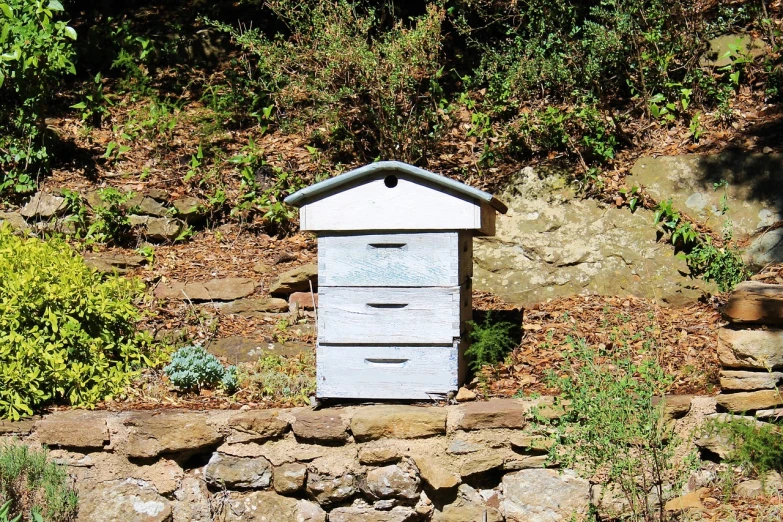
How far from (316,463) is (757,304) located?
2367 mm

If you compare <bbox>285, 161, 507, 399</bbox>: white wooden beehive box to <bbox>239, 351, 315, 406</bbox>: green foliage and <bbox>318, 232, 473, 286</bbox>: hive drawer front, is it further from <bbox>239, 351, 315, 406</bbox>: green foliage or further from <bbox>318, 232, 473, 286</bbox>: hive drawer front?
A: <bbox>239, 351, 315, 406</bbox>: green foliage

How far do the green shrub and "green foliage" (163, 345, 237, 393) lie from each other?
328mm

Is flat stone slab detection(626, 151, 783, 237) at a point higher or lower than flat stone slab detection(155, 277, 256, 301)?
higher

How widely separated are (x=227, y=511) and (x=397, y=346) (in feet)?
4.23

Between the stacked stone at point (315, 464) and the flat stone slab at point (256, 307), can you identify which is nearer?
the stacked stone at point (315, 464)

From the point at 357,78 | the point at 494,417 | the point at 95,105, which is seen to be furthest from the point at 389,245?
the point at 95,105

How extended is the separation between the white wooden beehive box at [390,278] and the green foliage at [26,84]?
9.46 ft

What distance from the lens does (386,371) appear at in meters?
4.41

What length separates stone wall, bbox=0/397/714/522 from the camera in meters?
4.34

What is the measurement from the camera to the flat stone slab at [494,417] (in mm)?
4301

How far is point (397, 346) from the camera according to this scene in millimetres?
4383

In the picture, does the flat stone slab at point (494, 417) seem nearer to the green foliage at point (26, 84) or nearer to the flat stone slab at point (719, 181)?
the flat stone slab at point (719, 181)

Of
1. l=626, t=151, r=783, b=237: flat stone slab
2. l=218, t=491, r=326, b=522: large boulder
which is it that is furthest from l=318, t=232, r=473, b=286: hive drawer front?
l=626, t=151, r=783, b=237: flat stone slab

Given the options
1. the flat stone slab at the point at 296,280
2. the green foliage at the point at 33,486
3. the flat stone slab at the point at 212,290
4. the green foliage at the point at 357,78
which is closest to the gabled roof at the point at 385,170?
the flat stone slab at the point at 296,280
